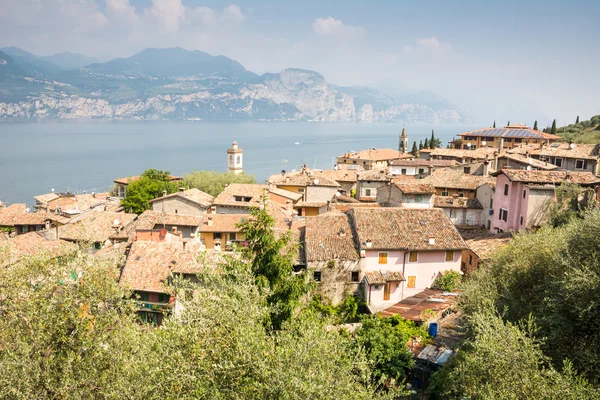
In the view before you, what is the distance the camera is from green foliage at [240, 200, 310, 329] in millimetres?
18641

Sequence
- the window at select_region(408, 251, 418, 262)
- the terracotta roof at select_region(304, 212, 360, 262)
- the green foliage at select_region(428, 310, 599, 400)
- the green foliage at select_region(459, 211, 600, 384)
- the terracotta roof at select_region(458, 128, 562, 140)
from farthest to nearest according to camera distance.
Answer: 1. the terracotta roof at select_region(458, 128, 562, 140)
2. the window at select_region(408, 251, 418, 262)
3. the terracotta roof at select_region(304, 212, 360, 262)
4. the green foliage at select_region(459, 211, 600, 384)
5. the green foliage at select_region(428, 310, 599, 400)

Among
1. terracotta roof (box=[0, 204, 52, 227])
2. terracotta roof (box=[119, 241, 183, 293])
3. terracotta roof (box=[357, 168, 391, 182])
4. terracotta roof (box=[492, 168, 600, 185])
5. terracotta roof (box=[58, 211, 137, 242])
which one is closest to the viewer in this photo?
terracotta roof (box=[119, 241, 183, 293])

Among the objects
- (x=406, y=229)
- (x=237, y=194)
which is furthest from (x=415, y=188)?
(x=237, y=194)

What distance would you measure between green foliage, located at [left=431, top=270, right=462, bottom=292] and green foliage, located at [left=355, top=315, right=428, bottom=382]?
696 centimetres

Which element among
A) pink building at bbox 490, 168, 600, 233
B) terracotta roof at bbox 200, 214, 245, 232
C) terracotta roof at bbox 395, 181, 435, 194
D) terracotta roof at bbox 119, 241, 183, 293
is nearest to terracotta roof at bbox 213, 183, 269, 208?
terracotta roof at bbox 200, 214, 245, 232

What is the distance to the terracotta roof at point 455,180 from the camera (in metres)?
44.0

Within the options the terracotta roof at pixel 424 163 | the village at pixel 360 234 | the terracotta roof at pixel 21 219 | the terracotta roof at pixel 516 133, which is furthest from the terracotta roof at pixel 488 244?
the terracotta roof at pixel 516 133

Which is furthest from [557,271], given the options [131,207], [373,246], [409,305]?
[131,207]

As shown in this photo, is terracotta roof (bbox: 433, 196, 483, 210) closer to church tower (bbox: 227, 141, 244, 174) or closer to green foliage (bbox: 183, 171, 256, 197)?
green foliage (bbox: 183, 171, 256, 197)

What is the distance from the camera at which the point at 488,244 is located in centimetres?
3028

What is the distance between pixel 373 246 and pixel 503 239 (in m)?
9.60

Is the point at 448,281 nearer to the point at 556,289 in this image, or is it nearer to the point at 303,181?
the point at 556,289

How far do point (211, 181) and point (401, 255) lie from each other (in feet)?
139

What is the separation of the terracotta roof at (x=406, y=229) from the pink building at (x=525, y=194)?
5.46 meters
